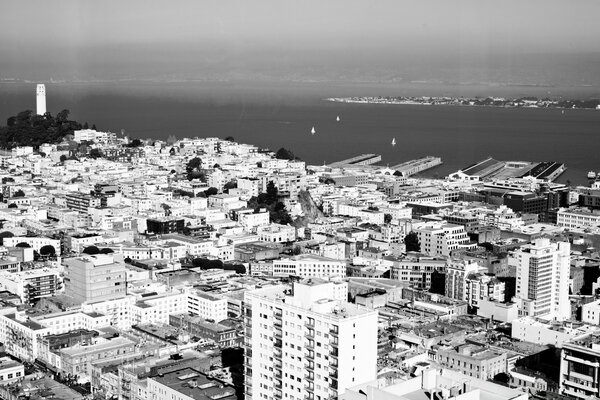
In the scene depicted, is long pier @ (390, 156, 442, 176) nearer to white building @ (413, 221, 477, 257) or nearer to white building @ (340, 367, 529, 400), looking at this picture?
white building @ (413, 221, 477, 257)

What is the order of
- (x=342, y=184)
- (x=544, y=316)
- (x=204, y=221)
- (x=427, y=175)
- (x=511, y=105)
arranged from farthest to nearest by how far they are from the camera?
(x=511, y=105), (x=427, y=175), (x=342, y=184), (x=204, y=221), (x=544, y=316)

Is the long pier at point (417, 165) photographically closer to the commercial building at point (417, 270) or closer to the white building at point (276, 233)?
the white building at point (276, 233)

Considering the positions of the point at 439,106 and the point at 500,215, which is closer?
the point at 500,215

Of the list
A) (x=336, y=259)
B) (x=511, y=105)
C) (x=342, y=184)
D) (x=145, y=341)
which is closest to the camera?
(x=145, y=341)

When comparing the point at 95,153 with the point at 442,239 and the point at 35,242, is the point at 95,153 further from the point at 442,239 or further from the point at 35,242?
the point at 442,239

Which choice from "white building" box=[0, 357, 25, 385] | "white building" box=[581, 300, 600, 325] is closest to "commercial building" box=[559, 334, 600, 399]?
"white building" box=[581, 300, 600, 325]

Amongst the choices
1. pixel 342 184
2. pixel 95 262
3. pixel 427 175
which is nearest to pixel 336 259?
pixel 95 262

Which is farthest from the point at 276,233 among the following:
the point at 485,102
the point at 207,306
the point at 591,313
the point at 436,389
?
the point at 485,102

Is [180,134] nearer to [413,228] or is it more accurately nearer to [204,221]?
[204,221]
